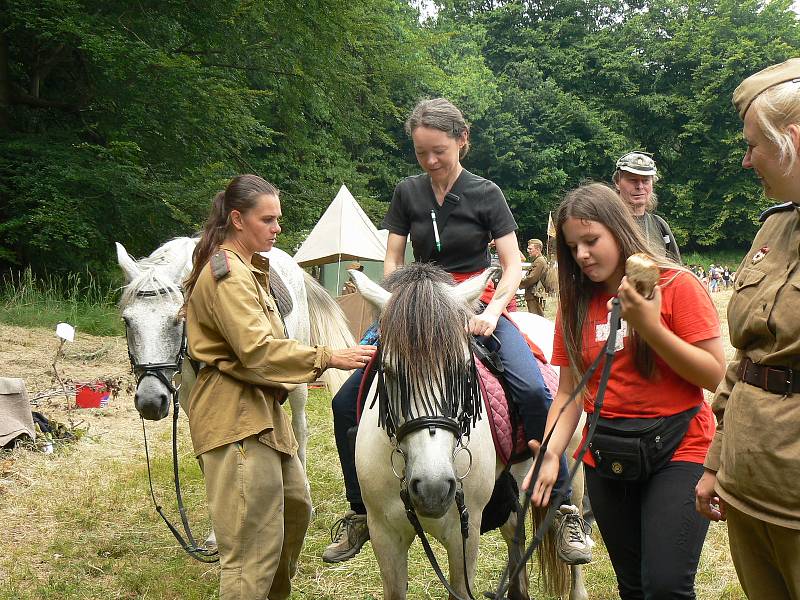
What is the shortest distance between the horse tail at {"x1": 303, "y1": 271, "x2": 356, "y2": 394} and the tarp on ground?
7.14 m

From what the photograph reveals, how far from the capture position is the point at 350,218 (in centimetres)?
1394

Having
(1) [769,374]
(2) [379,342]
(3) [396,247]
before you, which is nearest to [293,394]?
(3) [396,247]

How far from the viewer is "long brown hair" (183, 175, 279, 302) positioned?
10.1 feet

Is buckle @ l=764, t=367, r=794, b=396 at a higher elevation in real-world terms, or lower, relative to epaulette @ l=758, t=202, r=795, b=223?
lower

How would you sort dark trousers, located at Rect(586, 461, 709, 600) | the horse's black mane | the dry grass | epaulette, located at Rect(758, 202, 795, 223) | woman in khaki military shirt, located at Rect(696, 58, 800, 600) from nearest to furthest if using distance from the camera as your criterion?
1. woman in khaki military shirt, located at Rect(696, 58, 800, 600)
2. epaulette, located at Rect(758, 202, 795, 223)
3. dark trousers, located at Rect(586, 461, 709, 600)
4. the horse's black mane
5. the dry grass

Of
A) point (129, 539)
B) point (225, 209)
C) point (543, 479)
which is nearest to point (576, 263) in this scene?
point (543, 479)

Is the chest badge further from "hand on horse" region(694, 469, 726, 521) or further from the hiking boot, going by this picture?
the hiking boot

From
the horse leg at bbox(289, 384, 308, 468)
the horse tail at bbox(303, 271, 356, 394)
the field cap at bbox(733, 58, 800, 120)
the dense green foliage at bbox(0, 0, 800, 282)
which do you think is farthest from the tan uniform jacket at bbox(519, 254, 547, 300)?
the field cap at bbox(733, 58, 800, 120)

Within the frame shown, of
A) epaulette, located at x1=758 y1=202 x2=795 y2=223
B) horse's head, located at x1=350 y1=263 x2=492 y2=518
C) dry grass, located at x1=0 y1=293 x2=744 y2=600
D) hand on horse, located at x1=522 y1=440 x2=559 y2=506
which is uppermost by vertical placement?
epaulette, located at x1=758 y1=202 x2=795 y2=223

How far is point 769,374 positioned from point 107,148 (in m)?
13.7

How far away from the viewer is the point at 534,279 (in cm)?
1376

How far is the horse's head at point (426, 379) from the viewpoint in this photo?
8.11 feet

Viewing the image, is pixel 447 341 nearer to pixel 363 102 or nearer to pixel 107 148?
pixel 107 148

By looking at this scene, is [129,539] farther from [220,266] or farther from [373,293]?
[373,293]
